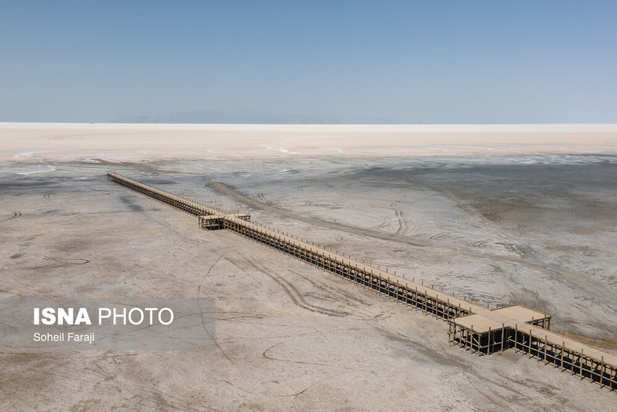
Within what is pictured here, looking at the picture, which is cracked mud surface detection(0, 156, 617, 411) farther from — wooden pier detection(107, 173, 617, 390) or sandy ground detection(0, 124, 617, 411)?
wooden pier detection(107, 173, 617, 390)

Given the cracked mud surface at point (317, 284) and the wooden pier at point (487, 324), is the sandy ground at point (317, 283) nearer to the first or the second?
the cracked mud surface at point (317, 284)

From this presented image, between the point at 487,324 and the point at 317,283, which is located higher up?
the point at 487,324

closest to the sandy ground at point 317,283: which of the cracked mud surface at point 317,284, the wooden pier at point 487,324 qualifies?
the cracked mud surface at point 317,284

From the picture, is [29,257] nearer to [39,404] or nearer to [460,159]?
[39,404]

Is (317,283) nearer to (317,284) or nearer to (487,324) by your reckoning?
(317,284)

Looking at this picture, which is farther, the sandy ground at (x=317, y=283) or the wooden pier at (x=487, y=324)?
the wooden pier at (x=487, y=324)

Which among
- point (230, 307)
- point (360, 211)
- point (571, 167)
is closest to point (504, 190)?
point (360, 211)

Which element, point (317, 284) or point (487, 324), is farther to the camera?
point (317, 284)

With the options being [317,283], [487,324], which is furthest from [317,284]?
[487,324]
